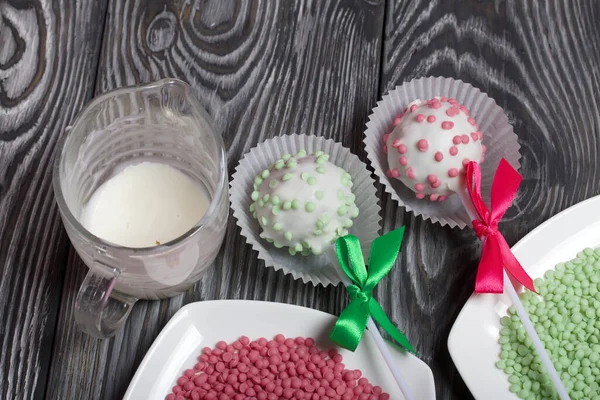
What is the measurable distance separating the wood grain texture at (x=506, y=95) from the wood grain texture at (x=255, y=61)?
0.07 m

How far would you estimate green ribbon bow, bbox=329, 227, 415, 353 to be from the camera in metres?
1.00

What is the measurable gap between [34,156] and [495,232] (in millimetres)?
747

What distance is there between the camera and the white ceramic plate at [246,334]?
3.29 ft

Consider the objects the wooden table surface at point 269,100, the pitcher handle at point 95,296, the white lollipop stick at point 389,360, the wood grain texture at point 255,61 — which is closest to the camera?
the pitcher handle at point 95,296

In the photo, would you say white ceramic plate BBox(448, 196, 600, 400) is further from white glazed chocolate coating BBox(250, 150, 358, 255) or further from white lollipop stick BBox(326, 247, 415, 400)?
white glazed chocolate coating BBox(250, 150, 358, 255)

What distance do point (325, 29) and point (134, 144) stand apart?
1.42 feet

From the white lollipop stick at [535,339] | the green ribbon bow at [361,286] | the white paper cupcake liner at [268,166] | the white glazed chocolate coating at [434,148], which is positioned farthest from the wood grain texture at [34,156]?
the white lollipop stick at [535,339]

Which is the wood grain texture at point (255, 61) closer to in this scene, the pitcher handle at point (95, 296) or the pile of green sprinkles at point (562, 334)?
the pitcher handle at point (95, 296)

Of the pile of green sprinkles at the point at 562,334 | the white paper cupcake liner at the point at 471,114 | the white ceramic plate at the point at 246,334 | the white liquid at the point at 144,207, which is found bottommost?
the white ceramic plate at the point at 246,334

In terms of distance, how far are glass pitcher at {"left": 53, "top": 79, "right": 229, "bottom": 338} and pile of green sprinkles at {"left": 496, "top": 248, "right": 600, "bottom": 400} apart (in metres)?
0.46

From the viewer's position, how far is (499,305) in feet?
3.48

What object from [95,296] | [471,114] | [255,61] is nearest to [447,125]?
[471,114]

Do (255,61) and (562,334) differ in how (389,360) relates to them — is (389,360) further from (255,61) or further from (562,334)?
(255,61)

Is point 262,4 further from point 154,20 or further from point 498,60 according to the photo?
point 498,60
